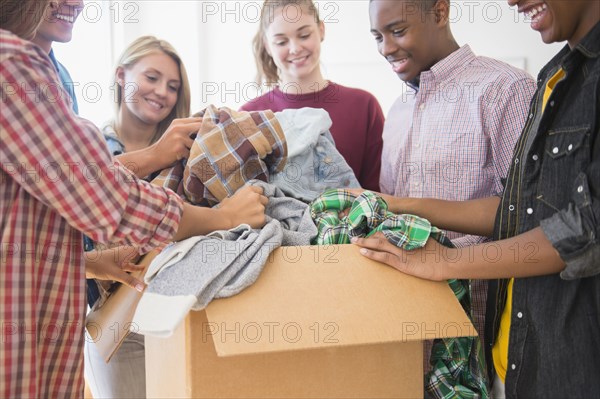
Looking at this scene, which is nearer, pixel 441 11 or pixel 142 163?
pixel 142 163

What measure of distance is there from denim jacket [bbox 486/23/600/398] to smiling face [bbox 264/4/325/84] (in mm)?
869

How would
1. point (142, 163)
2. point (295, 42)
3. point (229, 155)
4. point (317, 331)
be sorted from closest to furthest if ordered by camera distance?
1. point (317, 331)
2. point (229, 155)
3. point (142, 163)
4. point (295, 42)

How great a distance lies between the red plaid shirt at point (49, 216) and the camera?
2.71 feet

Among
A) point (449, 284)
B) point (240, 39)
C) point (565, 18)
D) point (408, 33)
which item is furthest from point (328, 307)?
point (240, 39)

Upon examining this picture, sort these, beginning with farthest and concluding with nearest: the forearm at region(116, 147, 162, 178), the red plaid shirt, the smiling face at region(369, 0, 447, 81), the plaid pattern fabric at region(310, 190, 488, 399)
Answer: the smiling face at region(369, 0, 447, 81) < the forearm at region(116, 147, 162, 178) < the plaid pattern fabric at region(310, 190, 488, 399) < the red plaid shirt

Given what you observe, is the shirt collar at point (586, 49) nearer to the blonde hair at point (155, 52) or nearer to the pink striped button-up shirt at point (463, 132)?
the pink striped button-up shirt at point (463, 132)

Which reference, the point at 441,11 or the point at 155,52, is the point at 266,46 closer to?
the point at 155,52

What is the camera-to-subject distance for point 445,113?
1.39 meters

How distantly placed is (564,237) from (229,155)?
584 mm

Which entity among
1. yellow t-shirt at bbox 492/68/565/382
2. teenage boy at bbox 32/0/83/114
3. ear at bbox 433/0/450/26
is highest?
ear at bbox 433/0/450/26

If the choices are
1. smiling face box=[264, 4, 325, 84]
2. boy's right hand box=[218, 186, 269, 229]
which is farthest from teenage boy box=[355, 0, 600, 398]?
smiling face box=[264, 4, 325, 84]

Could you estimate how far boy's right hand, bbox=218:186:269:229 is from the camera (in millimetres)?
1062

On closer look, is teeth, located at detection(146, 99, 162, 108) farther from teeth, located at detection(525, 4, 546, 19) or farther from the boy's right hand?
teeth, located at detection(525, 4, 546, 19)

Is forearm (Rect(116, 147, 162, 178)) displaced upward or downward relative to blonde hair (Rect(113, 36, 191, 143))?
downward
